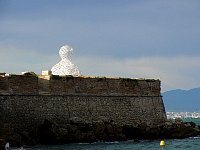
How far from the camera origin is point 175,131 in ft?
144

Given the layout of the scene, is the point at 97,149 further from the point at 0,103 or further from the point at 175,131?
the point at 175,131

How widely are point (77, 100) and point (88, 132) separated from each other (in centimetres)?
290

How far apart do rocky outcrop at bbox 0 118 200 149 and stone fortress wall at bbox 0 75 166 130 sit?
703 millimetres

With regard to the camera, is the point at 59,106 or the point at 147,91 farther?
the point at 147,91

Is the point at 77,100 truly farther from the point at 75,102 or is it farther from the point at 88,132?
the point at 88,132

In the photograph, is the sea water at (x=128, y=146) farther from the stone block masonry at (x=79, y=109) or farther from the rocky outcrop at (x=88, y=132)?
the stone block masonry at (x=79, y=109)

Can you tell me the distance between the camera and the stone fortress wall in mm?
35312

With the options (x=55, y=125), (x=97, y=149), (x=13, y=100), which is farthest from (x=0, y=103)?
(x=97, y=149)

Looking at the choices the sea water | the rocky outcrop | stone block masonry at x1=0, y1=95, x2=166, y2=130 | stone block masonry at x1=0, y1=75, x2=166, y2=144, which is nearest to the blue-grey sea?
the sea water

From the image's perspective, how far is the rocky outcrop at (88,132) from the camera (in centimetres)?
3416

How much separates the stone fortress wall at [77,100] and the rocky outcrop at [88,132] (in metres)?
0.70

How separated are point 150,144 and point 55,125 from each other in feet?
20.9

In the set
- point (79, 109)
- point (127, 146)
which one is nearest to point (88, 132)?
point (79, 109)

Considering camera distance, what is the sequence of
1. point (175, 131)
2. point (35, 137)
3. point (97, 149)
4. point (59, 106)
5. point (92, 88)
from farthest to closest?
point (175, 131) < point (92, 88) < point (59, 106) < point (35, 137) < point (97, 149)
